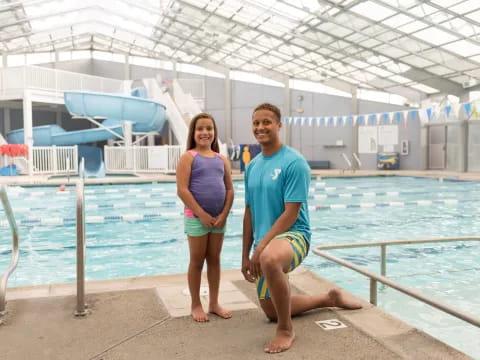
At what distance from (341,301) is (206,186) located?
115 centimetres

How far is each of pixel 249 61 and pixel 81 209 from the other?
81.8ft

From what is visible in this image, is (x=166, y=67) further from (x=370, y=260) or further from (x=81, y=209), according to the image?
(x=81, y=209)

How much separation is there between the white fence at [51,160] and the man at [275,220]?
56.9ft

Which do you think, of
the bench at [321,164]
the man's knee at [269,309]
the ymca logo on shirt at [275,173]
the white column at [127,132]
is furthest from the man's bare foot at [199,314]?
the bench at [321,164]

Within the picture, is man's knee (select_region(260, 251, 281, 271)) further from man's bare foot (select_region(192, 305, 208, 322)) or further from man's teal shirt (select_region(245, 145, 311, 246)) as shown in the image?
man's bare foot (select_region(192, 305, 208, 322))

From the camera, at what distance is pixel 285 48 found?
2309 cm

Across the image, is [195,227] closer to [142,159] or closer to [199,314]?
[199,314]

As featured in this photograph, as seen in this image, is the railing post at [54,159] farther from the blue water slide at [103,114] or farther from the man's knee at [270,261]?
the man's knee at [270,261]

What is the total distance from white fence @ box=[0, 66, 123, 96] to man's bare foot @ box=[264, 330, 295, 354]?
19470mm

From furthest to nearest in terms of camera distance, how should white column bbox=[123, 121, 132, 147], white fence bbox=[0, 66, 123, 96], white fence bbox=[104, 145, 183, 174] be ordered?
white column bbox=[123, 121, 132, 147]
white fence bbox=[104, 145, 183, 174]
white fence bbox=[0, 66, 123, 96]

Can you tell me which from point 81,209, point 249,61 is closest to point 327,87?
point 249,61

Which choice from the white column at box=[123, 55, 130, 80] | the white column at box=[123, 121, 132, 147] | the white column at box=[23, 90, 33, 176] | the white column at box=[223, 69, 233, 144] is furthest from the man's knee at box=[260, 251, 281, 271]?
the white column at box=[123, 55, 130, 80]

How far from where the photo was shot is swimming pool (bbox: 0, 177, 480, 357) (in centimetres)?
472

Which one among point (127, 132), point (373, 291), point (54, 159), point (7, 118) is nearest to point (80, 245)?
point (373, 291)
